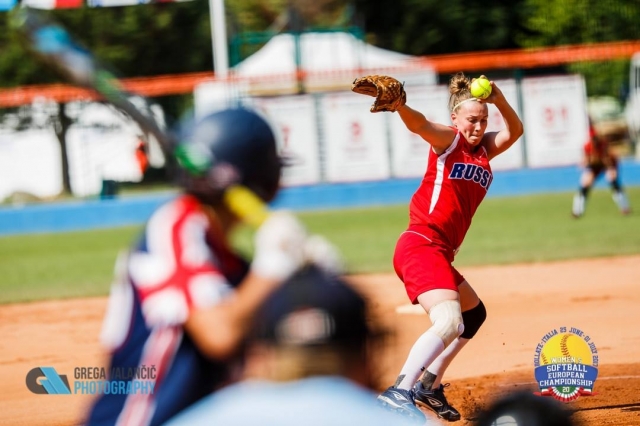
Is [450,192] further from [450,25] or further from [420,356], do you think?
[450,25]

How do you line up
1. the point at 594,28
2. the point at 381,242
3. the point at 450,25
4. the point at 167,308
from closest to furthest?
Result: the point at 167,308 < the point at 381,242 < the point at 594,28 < the point at 450,25

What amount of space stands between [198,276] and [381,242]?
12485mm

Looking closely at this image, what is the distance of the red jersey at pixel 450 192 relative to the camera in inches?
203

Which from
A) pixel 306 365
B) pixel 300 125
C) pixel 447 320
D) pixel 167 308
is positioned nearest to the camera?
pixel 306 365

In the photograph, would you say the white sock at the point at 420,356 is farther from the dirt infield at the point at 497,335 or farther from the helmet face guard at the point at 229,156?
the helmet face guard at the point at 229,156

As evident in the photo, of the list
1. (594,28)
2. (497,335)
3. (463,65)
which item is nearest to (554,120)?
(463,65)

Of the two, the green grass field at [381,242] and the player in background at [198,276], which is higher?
the player in background at [198,276]

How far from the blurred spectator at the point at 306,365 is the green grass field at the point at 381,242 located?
8.43m

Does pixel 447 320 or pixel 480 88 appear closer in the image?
pixel 447 320

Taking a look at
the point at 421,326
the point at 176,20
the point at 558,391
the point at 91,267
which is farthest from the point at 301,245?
the point at 176,20

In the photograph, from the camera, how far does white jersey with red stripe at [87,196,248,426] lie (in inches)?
104

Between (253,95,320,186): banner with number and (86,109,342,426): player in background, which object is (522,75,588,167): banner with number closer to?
(253,95,320,186): banner with number

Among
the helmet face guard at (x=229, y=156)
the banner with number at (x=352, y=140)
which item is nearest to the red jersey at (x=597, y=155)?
the banner with number at (x=352, y=140)

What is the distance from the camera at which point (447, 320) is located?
480 cm
